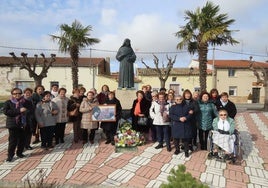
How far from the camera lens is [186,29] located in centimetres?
1590

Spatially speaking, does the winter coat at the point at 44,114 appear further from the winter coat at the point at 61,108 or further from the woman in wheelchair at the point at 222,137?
the woman in wheelchair at the point at 222,137

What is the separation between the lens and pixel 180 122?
605 centimetres

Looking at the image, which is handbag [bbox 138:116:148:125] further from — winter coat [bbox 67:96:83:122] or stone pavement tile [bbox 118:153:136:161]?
winter coat [bbox 67:96:83:122]

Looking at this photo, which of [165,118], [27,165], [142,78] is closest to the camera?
[27,165]

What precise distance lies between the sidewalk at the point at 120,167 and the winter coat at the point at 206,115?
66 centimetres

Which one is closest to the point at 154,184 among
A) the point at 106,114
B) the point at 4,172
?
the point at 106,114

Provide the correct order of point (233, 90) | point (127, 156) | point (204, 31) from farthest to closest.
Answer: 1. point (233, 90)
2. point (204, 31)
3. point (127, 156)

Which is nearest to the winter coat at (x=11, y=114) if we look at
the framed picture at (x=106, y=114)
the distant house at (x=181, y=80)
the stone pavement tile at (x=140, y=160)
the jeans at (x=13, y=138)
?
the jeans at (x=13, y=138)

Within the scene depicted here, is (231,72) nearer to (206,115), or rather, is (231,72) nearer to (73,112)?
(206,115)

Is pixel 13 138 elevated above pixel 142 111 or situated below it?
below

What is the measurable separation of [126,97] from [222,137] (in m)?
3.40

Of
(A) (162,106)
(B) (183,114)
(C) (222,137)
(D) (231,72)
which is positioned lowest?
(C) (222,137)

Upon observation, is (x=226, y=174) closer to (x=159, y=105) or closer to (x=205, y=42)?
(x=159, y=105)

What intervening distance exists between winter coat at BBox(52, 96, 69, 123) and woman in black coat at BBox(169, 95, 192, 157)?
2.78 meters
